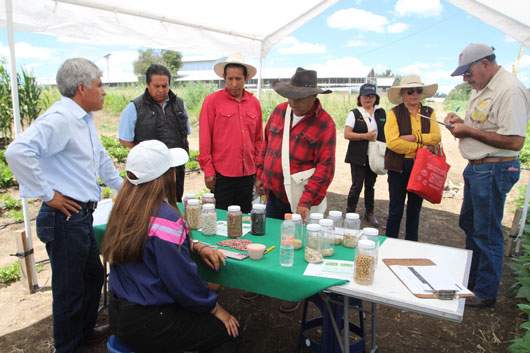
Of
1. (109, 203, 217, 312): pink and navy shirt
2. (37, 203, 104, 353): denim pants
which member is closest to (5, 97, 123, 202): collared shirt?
(37, 203, 104, 353): denim pants

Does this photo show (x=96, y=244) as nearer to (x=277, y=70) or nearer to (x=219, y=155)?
(x=219, y=155)

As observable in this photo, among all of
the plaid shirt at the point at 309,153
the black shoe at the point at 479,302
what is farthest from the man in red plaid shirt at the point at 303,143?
the black shoe at the point at 479,302

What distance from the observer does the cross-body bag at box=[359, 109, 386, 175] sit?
15.4ft

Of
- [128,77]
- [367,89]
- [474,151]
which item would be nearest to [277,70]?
[128,77]

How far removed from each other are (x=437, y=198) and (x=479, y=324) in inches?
44.7

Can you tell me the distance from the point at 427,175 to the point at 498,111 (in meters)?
0.77

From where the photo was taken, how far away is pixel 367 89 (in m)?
4.73

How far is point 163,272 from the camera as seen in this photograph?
5.40 ft

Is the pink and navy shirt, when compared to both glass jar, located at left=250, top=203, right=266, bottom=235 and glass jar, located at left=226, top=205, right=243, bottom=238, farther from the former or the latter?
glass jar, located at left=250, top=203, right=266, bottom=235

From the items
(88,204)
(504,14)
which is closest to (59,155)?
(88,204)

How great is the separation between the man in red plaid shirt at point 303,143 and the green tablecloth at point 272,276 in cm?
64

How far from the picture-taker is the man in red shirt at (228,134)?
3.34 metres

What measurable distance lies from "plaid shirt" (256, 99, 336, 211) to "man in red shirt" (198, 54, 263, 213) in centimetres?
52

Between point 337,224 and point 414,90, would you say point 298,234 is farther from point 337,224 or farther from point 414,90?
point 414,90
